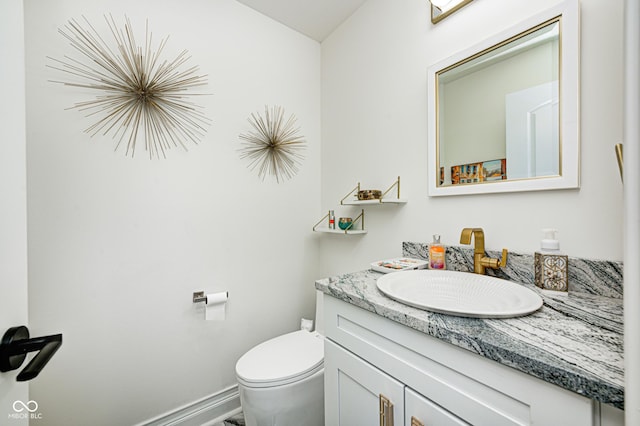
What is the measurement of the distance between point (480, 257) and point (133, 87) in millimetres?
1773

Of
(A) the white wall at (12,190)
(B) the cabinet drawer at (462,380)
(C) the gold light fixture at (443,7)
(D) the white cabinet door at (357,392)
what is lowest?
(D) the white cabinet door at (357,392)

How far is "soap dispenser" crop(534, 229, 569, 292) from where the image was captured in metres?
0.80

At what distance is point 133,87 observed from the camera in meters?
1.23

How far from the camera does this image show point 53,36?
1.07 m

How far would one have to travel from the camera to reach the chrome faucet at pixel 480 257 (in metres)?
0.95

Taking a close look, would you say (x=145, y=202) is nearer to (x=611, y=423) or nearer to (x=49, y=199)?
(x=49, y=199)

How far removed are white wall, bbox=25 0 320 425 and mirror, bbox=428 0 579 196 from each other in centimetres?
100

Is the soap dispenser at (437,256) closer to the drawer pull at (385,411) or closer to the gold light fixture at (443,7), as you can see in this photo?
the drawer pull at (385,411)

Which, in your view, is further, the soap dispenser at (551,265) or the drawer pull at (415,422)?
the soap dispenser at (551,265)

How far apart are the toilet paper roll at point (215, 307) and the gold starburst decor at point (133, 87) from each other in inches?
32.2

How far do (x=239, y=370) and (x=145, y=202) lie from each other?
3.11ft

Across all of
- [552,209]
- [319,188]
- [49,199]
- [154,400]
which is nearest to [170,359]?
[154,400]

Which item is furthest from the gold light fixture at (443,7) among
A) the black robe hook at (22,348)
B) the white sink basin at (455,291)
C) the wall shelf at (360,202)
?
the black robe hook at (22,348)

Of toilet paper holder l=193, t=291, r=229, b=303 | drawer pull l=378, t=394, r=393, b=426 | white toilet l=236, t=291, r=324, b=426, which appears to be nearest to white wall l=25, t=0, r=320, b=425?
toilet paper holder l=193, t=291, r=229, b=303
